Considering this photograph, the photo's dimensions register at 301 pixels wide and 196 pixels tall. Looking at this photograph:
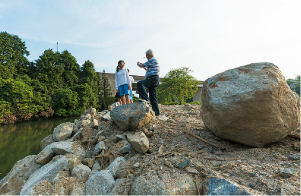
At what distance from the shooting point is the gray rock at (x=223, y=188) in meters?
1.96

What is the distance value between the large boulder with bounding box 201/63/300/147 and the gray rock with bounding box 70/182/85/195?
105 inches

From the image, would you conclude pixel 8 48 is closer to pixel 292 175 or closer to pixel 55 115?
pixel 55 115

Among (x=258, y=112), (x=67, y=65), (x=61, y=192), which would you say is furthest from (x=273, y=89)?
(x=67, y=65)

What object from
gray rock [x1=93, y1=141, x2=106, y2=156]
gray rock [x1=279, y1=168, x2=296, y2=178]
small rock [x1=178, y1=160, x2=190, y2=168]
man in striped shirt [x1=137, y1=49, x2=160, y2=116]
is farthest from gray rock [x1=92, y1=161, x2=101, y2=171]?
gray rock [x1=279, y1=168, x2=296, y2=178]

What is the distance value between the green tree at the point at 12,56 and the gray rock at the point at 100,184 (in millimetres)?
19793

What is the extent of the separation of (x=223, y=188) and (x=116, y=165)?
1929mm

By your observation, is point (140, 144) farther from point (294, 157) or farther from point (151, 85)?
point (294, 157)

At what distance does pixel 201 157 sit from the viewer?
2814mm

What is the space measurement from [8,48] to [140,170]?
2306 cm

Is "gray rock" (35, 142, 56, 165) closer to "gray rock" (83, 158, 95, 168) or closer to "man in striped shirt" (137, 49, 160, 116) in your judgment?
"gray rock" (83, 158, 95, 168)

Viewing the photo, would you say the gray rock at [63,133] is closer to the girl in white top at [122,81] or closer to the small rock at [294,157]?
the girl in white top at [122,81]

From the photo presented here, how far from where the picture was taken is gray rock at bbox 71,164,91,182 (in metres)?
3.08

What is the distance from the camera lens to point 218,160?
8.82ft

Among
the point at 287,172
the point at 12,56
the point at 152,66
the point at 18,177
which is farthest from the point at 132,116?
the point at 12,56
